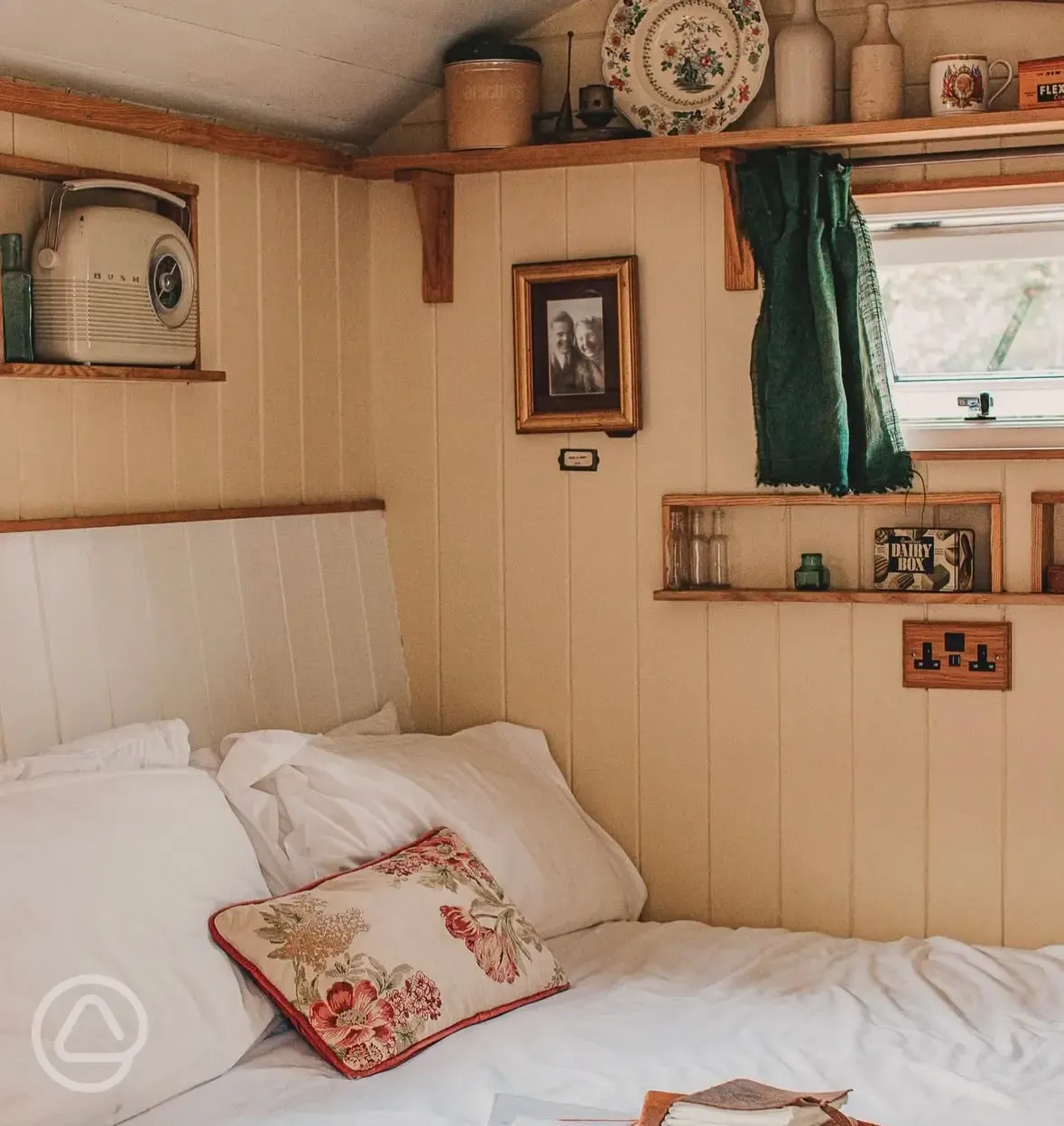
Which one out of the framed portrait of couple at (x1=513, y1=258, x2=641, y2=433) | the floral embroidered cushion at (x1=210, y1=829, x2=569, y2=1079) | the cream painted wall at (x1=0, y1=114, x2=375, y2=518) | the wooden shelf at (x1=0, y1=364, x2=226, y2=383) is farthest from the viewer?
the framed portrait of couple at (x1=513, y1=258, x2=641, y2=433)

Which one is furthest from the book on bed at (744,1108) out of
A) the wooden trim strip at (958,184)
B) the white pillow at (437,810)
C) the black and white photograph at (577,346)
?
the wooden trim strip at (958,184)

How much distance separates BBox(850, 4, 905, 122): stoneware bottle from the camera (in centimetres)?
→ 270

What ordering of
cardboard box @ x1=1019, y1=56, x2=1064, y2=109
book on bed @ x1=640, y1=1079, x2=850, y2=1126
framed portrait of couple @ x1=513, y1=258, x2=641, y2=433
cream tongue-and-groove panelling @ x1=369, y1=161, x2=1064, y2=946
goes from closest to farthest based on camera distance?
book on bed @ x1=640, y1=1079, x2=850, y2=1126
cardboard box @ x1=1019, y1=56, x2=1064, y2=109
cream tongue-and-groove panelling @ x1=369, y1=161, x2=1064, y2=946
framed portrait of couple @ x1=513, y1=258, x2=641, y2=433

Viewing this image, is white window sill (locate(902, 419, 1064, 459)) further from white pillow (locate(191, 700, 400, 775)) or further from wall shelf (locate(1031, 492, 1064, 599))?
white pillow (locate(191, 700, 400, 775))

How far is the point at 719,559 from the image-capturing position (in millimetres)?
2961

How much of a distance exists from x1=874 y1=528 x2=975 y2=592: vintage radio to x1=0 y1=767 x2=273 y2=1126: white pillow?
1.32m

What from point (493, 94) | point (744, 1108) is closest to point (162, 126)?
point (493, 94)

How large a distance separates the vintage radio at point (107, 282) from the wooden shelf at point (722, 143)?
0.62 meters

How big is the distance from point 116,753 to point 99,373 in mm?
611

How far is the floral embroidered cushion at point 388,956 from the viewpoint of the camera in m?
2.11

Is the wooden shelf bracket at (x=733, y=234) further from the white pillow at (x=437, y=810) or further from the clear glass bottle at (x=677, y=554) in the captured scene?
the white pillow at (x=437, y=810)

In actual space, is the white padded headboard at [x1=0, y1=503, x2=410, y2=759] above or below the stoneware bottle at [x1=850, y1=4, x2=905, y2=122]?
below

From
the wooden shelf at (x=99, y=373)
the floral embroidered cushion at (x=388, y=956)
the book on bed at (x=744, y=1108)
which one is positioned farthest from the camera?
the wooden shelf at (x=99, y=373)

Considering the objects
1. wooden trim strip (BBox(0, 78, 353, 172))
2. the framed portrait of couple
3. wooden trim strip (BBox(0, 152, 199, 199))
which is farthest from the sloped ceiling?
the framed portrait of couple
